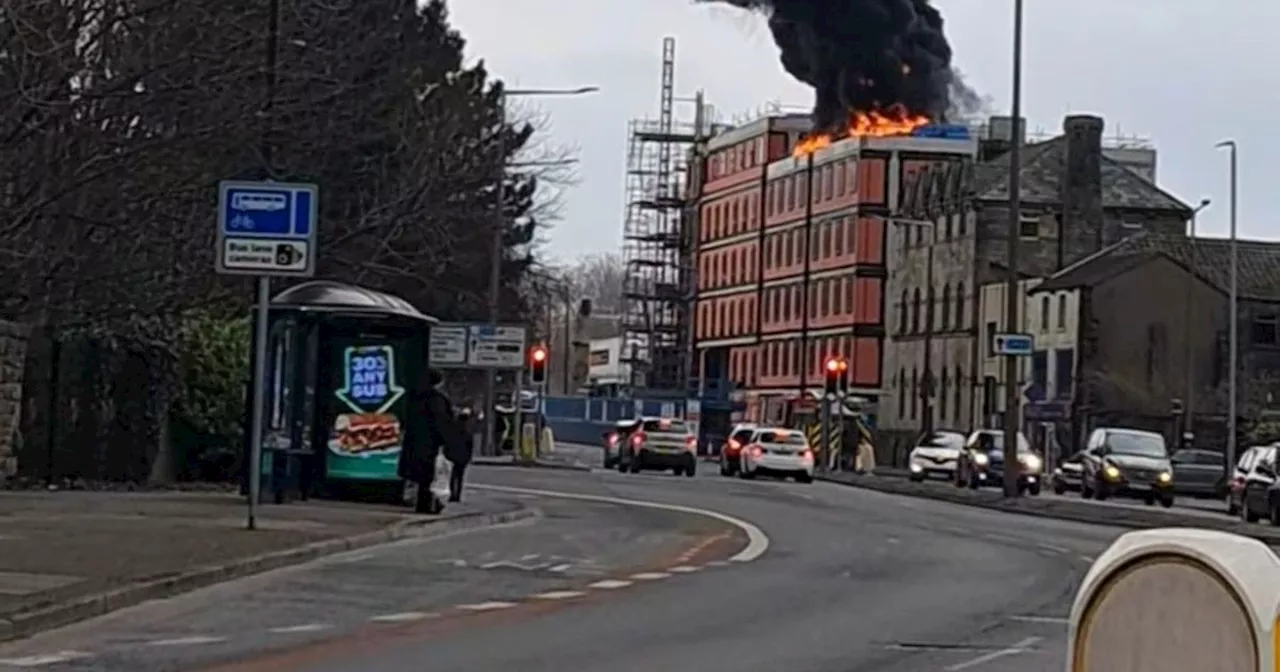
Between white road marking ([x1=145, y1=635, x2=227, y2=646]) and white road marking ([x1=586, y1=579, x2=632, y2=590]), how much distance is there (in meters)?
5.89

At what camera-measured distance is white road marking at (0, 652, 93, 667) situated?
12836mm

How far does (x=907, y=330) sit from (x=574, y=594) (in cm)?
8695

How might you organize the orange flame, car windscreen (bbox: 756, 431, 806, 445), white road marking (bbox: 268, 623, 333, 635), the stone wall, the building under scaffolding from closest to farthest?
white road marking (bbox: 268, 623, 333, 635)
the stone wall
car windscreen (bbox: 756, 431, 806, 445)
the orange flame
the building under scaffolding

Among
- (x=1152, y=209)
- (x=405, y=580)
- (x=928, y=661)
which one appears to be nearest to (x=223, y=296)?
(x=405, y=580)

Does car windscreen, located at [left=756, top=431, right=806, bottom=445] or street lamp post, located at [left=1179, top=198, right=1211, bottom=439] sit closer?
car windscreen, located at [left=756, top=431, right=806, bottom=445]

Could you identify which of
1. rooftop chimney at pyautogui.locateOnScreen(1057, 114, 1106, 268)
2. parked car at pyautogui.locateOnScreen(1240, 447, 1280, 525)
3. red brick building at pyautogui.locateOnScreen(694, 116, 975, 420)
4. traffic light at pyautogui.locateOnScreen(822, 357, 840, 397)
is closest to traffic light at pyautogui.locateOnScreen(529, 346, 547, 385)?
traffic light at pyautogui.locateOnScreen(822, 357, 840, 397)

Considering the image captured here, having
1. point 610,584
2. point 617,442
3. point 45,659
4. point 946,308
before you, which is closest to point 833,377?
point 617,442

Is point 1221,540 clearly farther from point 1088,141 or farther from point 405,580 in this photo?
point 1088,141

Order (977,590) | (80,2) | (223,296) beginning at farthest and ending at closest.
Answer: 1. (223,296)
2. (80,2)
3. (977,590)

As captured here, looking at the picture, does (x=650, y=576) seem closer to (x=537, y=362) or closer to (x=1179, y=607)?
(x=1179, y=607)

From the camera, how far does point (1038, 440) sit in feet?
281

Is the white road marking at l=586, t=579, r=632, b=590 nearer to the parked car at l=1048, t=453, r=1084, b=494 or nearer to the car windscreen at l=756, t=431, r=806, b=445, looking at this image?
the parked car at l=1048, t=453, r=1084, b=494

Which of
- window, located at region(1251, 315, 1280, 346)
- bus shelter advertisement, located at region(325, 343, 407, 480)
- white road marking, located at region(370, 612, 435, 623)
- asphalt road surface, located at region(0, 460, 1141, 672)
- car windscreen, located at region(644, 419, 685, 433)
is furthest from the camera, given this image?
window, located at region(1251, 315, 1280, 346)

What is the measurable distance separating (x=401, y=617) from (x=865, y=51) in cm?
6033
